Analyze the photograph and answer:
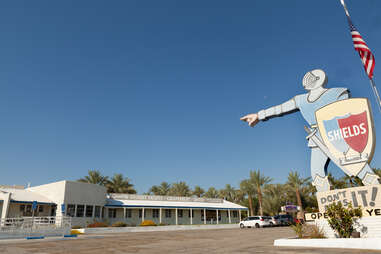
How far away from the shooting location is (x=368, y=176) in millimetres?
11914

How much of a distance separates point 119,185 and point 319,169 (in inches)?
1618

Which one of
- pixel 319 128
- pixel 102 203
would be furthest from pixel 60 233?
pixel 319 128

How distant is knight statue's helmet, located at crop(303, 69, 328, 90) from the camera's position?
48.2 ft

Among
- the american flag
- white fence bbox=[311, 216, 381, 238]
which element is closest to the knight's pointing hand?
the american flag

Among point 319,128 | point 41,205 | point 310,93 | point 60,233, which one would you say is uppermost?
point 310,93

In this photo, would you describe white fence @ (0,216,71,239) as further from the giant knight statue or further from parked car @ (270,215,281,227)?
parked car @ (270,215,281,227)

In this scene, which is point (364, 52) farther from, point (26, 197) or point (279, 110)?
point (26, 197)

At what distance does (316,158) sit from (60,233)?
66.0 ft

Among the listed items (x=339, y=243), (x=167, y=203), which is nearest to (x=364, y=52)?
(x=339, y=243)

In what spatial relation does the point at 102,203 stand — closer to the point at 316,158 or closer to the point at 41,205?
the point at 41,205

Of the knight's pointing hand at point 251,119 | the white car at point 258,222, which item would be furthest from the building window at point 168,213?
the knight's pointing hand at point 251,119

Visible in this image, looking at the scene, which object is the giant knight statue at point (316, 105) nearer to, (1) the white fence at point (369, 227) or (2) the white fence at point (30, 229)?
(1) the white fence at point (369, 227)

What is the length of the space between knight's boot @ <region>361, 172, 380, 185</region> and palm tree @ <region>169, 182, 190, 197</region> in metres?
49.2

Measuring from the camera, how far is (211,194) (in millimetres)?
63781
